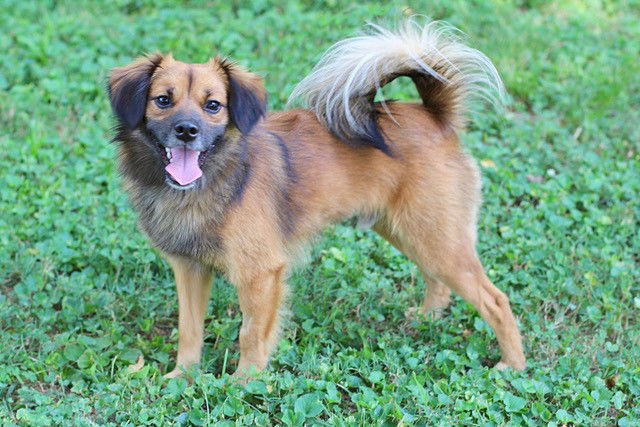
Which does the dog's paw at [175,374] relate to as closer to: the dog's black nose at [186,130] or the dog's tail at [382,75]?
the dog's black nose at [186,130]

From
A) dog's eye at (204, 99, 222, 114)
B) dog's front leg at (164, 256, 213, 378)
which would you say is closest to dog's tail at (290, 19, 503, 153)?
dog's eye at (204, 99, 222, 114)

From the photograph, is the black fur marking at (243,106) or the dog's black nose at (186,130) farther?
the black fur marking at (243,106)

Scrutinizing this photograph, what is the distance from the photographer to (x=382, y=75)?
171 inches

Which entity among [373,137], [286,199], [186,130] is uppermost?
[186,130]

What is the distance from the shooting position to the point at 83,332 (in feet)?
15.5

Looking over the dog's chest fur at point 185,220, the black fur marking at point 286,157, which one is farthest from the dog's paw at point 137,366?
the black fur marking at point 286,157

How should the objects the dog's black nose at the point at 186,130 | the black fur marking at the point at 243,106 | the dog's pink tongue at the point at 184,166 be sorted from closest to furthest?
1. the dog's black nose at the point at 186,130
2. the dog's pink tongue at the point at 184,166
3. the black fur marking at the point at 243,106

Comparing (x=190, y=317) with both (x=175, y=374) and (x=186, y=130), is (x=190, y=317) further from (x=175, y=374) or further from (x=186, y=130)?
(x=186, y=130)

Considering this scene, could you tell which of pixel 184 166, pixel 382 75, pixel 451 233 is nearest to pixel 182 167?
pixel 184 166

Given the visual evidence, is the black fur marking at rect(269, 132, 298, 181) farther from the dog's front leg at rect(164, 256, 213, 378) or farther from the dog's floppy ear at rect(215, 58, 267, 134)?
the dog's front leg at rect(164, 256, 213, 378)

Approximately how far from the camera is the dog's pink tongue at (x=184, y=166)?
3875mm

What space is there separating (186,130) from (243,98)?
1.21 feet

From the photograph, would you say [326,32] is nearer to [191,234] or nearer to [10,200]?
[10,200]

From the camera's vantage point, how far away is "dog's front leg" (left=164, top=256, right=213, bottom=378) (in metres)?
4.42
